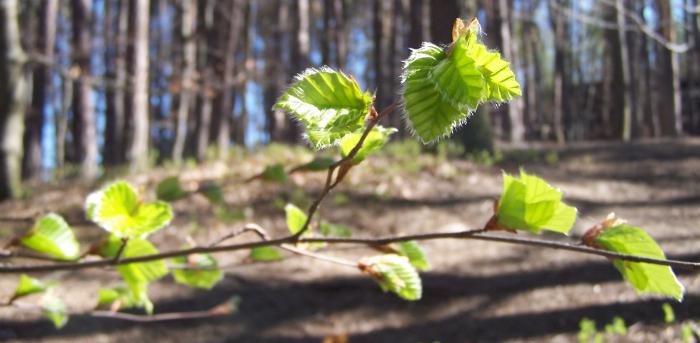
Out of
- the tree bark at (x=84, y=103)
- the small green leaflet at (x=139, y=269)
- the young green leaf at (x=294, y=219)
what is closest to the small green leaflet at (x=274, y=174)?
the young green leaf at (x=294, y=219)

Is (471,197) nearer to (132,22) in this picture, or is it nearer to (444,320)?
(444,320)

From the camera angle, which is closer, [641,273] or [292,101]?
[292,101]

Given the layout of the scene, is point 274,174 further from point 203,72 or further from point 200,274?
point 203,72

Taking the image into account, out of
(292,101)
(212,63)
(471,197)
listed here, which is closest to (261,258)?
(292,101)

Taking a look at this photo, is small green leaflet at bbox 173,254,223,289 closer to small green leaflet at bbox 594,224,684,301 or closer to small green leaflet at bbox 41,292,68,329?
small green leaflet at bbox 41,292,68,329

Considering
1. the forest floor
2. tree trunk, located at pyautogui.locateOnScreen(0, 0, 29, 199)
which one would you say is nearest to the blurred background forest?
tree trunk, located at pyautogui.locateOnScreen(0, 0, 29, 199)

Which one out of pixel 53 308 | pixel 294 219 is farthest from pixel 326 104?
pixel 53 308
